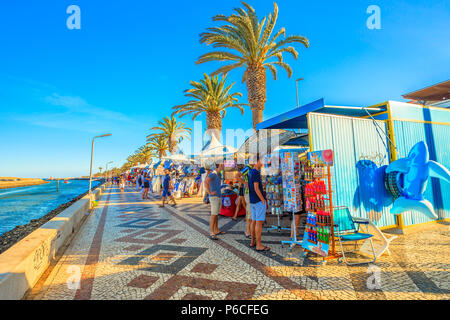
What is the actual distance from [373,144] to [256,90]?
8.19 meters

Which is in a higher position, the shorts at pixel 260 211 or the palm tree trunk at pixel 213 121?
the palm tree trunk at pixel 213 121

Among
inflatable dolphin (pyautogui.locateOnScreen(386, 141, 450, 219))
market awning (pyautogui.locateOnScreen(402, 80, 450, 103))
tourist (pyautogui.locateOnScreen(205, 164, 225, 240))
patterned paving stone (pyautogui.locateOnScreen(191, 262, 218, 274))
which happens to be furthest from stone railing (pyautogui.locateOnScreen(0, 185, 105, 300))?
market awning (pyautogui.locateOnScreen(402, 80, 450, 103))

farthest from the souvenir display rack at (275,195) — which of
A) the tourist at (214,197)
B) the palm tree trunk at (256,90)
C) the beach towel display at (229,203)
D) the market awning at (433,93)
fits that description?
the market awning at (433,93)

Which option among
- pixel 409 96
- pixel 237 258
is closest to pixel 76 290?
pixel 237 258

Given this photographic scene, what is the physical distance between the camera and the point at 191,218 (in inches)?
321

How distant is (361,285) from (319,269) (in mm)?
699

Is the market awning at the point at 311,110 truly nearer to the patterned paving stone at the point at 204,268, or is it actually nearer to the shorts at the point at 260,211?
the shorts at the point at 260,211

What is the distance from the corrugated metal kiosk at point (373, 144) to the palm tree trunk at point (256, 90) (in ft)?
20.6

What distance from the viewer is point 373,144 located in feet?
20.3

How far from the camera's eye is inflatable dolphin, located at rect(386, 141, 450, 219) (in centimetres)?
486

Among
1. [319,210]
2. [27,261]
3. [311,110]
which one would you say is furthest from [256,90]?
[27,261]

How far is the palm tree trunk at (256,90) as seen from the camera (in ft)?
42.9

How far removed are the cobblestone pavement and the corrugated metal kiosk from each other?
103 cm

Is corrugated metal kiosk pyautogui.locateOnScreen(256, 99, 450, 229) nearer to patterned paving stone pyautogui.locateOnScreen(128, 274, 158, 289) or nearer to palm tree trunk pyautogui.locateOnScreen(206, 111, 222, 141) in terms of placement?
patterned paving stone pyautogui.locateOnScreen(128, 274, 158, 289)
